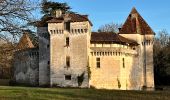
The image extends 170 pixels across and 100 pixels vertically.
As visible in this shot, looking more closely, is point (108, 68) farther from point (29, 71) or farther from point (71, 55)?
point (29, 71)

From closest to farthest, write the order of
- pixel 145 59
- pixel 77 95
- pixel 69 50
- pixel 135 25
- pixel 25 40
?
pixel 25 40
pixel 77 95
pixel 69 50
pixel 145 59
pixel 135 25

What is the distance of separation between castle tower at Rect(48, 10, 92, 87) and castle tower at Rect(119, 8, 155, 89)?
29.7 feet

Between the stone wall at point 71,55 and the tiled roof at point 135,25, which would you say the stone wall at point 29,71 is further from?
the tiled roof at point 135,25

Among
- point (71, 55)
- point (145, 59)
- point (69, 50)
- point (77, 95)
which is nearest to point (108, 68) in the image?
point (71, 55)

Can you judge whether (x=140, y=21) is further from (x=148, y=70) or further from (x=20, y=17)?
(x=20, y=17)

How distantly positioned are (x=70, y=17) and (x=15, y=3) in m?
35.4

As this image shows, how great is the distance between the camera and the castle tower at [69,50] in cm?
5344

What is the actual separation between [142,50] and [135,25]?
4064mm

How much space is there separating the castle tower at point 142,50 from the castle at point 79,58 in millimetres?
340

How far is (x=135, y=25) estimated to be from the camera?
61.9 m

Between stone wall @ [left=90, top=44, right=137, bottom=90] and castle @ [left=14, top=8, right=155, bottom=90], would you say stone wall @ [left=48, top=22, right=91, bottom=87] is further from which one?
stone wall @ [left=90, top=44, right=137, bottom=90]

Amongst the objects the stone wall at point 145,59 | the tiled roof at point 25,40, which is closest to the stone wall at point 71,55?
the stone wall at point 145,59

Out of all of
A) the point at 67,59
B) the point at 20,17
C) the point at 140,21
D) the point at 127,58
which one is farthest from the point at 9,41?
the point at 140,21

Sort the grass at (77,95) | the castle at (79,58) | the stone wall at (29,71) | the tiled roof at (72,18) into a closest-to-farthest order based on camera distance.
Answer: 1. the grass at (77,95)
2. the castle at (79,58)
3. the tiled roof at (72,18)
4. the stone wall at (29,71)
